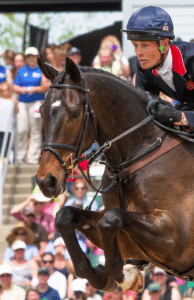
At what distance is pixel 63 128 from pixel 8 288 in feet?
14.5

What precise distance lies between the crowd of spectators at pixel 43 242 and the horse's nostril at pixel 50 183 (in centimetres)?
254

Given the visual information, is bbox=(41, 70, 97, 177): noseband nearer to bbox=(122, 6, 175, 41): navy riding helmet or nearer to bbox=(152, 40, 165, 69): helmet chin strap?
bbox=(122, 6, 175, 41): navy riding helmet

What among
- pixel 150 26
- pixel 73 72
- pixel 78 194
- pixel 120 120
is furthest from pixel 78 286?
pixel 150 26

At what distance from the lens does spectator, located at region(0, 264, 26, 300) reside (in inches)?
332

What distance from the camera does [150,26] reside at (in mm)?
5102

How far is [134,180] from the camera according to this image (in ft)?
16.7

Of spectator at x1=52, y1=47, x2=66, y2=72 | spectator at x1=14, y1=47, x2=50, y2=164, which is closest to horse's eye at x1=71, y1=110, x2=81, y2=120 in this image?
spectator at x1=14, y1=47, x2=50, y2=164

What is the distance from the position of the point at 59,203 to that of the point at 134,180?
5002 millimetres

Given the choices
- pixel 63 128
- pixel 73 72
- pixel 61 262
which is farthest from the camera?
pixel 61 262

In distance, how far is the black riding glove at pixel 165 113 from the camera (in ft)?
16.9

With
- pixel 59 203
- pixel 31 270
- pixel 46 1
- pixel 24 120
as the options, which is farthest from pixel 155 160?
pixel 46 1

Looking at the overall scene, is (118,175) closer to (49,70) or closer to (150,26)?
(49,70)

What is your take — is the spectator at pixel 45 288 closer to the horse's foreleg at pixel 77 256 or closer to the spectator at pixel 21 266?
the spectator at pixel 21 266

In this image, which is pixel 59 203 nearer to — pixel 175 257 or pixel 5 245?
pixel 5 245
